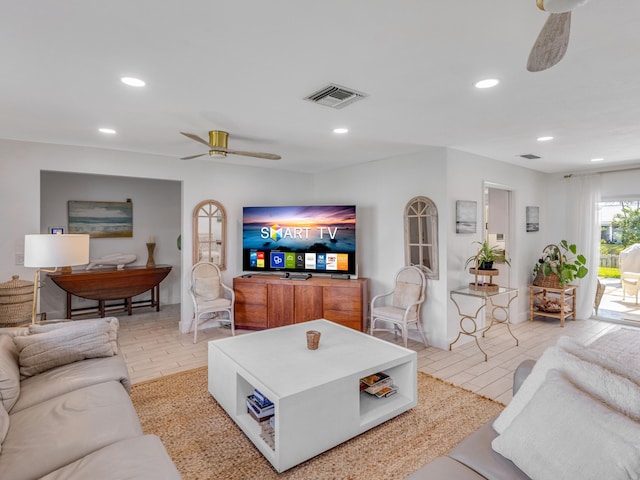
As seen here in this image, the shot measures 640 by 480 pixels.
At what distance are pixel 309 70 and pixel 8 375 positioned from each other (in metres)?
Answer: 2.36

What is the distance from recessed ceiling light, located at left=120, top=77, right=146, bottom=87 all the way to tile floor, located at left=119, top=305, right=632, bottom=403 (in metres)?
2.48

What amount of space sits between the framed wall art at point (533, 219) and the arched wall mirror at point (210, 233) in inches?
181

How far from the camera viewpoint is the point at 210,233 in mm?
4785

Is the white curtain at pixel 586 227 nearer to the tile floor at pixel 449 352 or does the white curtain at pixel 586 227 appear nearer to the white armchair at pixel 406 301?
the tile floor at pixel 449 352

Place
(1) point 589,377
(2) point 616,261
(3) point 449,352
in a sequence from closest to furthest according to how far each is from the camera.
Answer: (1) point 589,377 → (3) point 449,352 → (2) point 616,261

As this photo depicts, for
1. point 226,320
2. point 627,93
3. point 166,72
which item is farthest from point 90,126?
point 627,93

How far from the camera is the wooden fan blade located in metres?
1.12

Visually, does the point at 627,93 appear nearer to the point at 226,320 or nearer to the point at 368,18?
the point at 368,18

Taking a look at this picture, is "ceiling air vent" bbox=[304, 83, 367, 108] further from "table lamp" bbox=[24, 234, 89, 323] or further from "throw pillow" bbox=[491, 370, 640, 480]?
"table lamp" bbox=[24, 234, 89, 323]

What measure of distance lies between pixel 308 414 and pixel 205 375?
61.4 inches

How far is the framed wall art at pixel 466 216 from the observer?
400cm

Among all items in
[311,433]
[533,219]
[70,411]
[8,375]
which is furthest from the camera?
[533,219]

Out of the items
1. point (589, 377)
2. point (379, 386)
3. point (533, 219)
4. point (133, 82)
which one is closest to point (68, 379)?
point (133, 82)

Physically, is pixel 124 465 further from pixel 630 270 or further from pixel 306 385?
pixel 630 270
